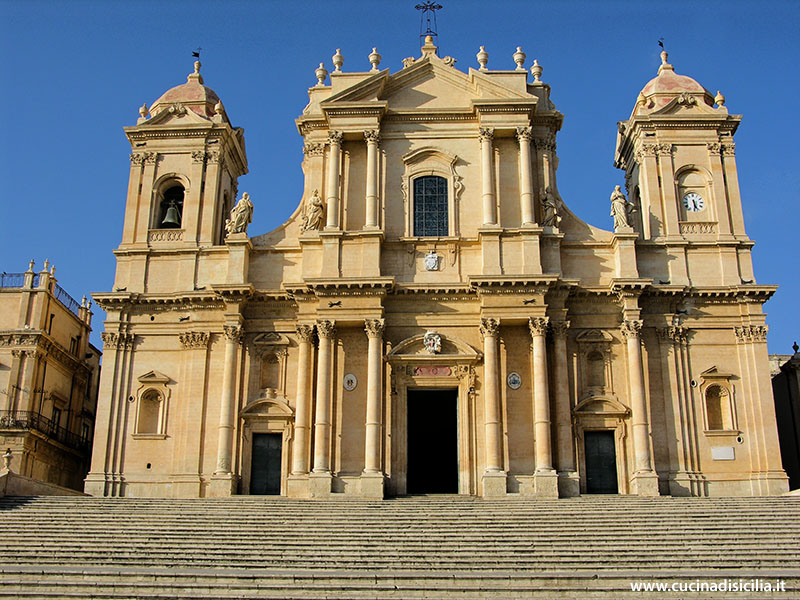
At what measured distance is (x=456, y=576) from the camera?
18.5m

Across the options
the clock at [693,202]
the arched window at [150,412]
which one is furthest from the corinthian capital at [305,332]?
the clock at [693,202]

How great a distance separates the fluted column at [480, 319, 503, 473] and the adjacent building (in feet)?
60.5

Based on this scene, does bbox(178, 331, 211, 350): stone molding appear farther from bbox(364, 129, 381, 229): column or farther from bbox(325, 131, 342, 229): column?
bbox(364, 129, 381, 229): column

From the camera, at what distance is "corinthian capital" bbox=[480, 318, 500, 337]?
96.7ft

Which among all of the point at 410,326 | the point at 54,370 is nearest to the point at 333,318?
the point at 410,326

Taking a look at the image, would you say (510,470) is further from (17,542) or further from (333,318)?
(17,542)

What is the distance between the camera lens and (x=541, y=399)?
29047 millimetres

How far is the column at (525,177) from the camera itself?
31156 mm

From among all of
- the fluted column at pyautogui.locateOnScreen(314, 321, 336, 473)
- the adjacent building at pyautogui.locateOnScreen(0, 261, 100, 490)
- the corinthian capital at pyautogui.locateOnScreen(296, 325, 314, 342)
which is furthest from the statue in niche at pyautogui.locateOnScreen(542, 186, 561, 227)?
the adjacent building at pyautogui.locateOnScreen(0, 261, 100, 490)

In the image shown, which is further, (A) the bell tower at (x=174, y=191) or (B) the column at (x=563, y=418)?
(A) the bell tower at (x=174, y=191)

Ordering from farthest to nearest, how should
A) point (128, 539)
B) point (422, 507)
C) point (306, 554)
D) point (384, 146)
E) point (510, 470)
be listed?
point (384, 146), point (510, 470), point (422, 507), point (128, 539), point (306, 554)

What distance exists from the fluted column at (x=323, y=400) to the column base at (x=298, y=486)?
606 millimetres

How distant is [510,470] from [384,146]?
11985mm

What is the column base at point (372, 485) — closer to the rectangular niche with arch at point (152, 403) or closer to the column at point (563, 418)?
the column at point (563, 418)
